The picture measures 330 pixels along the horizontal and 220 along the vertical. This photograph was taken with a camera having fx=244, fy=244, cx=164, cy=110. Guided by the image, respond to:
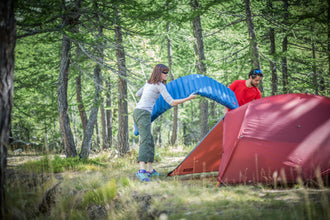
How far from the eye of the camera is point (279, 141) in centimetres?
407

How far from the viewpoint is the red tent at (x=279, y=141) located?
3.95m

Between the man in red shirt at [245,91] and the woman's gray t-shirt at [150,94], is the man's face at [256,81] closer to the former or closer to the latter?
the man in red shirt at [245,91]

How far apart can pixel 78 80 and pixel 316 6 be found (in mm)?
9776

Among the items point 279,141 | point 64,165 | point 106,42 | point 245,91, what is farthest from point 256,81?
point 106,42

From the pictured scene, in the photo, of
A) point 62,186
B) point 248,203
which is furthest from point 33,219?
point 248,203

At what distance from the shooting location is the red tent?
3.95 meters

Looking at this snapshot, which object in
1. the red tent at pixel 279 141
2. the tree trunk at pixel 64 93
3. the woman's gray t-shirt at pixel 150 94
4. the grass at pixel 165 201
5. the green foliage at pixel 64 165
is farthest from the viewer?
the tree trunk at pixel 64 93

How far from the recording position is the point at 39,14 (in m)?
5.52

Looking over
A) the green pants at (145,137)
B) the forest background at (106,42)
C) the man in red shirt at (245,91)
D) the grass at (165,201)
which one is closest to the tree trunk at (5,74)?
the forest background at (106,42)

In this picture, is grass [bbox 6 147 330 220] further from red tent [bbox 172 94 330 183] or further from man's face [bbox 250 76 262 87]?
man's face [bbox 250 76 262 87]

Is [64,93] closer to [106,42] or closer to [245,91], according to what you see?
[106,42]

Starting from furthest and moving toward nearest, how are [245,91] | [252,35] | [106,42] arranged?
1. [106,42]
2. [252,35]
3. [245,91]

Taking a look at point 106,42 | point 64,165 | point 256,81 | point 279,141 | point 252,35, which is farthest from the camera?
point 106,42

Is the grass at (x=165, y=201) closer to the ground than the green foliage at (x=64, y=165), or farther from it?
closer to the ground
